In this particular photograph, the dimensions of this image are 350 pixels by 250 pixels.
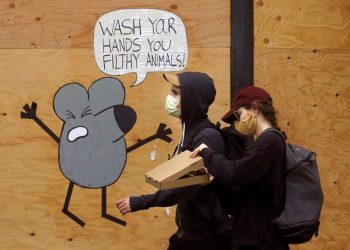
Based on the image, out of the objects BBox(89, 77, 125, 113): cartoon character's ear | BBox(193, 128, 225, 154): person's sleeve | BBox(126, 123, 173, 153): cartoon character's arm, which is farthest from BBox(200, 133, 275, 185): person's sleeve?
BBox(89, 77, 125, 113): cartoon character's ear

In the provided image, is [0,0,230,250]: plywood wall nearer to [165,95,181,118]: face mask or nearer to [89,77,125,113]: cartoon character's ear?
[89,77,125,113]: cartoon character's ear

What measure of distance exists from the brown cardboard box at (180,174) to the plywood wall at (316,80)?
158 centimetres

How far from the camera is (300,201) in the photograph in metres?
2.83

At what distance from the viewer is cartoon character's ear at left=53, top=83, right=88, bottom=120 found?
4.40 meters

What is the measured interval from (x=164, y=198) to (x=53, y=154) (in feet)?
4.96

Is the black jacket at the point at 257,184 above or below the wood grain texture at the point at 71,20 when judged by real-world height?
below

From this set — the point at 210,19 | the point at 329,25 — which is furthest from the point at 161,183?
the point at 329,25

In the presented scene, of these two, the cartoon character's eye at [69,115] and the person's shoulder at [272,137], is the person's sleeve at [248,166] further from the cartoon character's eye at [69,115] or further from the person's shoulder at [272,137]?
the cartoon character's eye at [69,115]

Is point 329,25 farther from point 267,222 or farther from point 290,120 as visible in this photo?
point 267,222

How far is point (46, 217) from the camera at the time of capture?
442 centimetres

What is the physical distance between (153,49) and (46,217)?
1550 mm

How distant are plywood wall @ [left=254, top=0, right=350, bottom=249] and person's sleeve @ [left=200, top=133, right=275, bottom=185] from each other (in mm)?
1713

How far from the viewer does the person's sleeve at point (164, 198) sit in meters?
3.17

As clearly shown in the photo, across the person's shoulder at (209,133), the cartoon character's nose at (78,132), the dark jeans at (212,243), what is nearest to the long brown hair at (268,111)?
the person's shoulder at (209,133)
